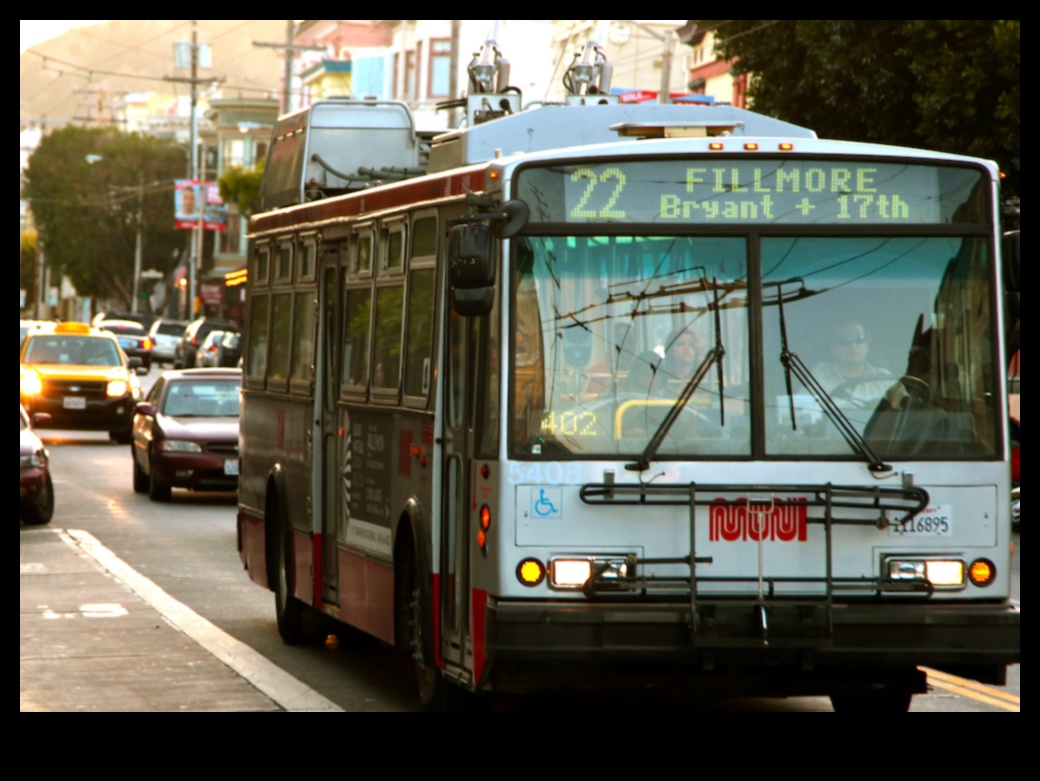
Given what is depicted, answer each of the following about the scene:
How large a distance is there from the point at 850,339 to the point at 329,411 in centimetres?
400

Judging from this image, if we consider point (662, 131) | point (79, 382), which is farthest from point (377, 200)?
point (79, 382)

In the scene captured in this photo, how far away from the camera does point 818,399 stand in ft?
27.5

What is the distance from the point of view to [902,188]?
864 centimetres

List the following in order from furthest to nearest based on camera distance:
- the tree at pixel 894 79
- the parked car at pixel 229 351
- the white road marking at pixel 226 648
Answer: the parked car at pixel 229 351
the tree at pixel 894 79
the white road marking at pixel 226 648

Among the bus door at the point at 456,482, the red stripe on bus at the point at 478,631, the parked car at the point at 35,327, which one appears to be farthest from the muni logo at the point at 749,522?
the parked car at the point at 35,327

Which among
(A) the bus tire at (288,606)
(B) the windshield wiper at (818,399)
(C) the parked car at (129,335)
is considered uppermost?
(C) the parked car at (129,335)

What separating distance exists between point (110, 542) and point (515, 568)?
1160 centimetres

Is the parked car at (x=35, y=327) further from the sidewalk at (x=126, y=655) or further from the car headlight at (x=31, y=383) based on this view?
the sidewalk at (x=126, y=655)

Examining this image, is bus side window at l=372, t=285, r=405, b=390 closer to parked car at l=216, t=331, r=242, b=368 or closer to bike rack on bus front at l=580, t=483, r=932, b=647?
bike rack on bus front at l=580, t=483, r=932, b=647

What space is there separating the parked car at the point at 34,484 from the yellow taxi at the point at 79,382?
12.2 meters

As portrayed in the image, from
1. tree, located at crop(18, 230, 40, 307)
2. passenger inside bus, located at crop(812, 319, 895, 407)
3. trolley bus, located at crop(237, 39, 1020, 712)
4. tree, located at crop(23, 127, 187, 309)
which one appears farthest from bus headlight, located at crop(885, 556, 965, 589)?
tree, located at crop(18, 230, 40, 307)

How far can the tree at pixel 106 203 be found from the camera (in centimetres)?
11094

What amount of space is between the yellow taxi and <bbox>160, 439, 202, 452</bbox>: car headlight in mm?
9622

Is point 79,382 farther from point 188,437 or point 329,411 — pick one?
point 329,411
